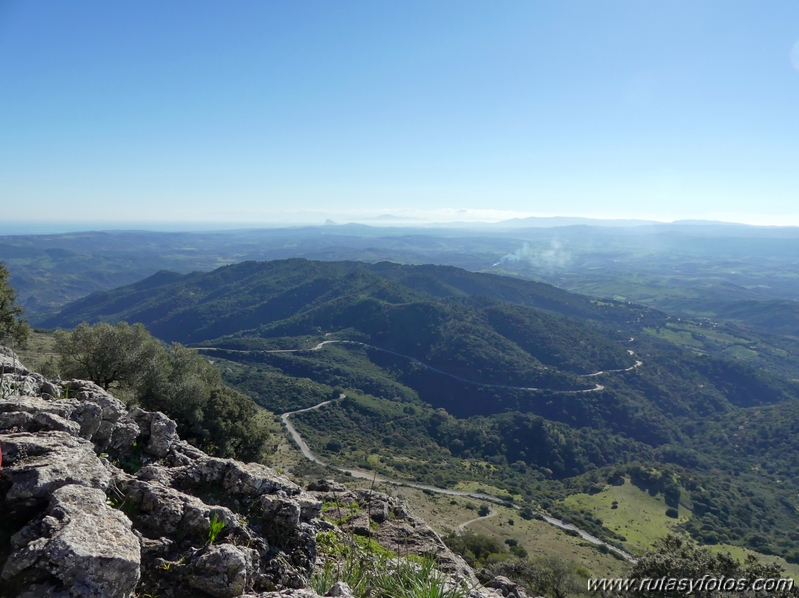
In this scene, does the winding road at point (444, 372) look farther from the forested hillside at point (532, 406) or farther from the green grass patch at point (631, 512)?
the green grass patch at point (631, 512)

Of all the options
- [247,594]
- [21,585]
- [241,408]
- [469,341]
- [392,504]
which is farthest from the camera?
[469,341]

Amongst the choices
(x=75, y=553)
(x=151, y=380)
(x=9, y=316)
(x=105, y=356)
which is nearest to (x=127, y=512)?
(x=75, y=553)

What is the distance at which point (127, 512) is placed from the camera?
8891 millimetres

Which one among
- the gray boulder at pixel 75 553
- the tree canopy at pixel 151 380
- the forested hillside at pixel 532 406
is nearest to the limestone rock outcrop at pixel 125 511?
the gray boulder at pixel 75 553

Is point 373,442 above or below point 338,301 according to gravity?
below

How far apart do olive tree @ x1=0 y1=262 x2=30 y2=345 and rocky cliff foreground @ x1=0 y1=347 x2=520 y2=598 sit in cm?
1970

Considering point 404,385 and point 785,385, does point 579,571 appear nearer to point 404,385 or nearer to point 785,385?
point 404,385

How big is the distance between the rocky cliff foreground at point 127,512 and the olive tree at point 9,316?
1970cm

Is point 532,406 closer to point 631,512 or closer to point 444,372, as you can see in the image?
point 444,372

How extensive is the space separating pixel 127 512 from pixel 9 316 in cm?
2752

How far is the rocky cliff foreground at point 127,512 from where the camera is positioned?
605 cm

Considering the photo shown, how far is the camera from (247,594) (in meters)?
8.03

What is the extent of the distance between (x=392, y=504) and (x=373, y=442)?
6681cm

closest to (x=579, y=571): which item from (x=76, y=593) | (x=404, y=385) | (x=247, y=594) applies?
(x=247, y=594)
